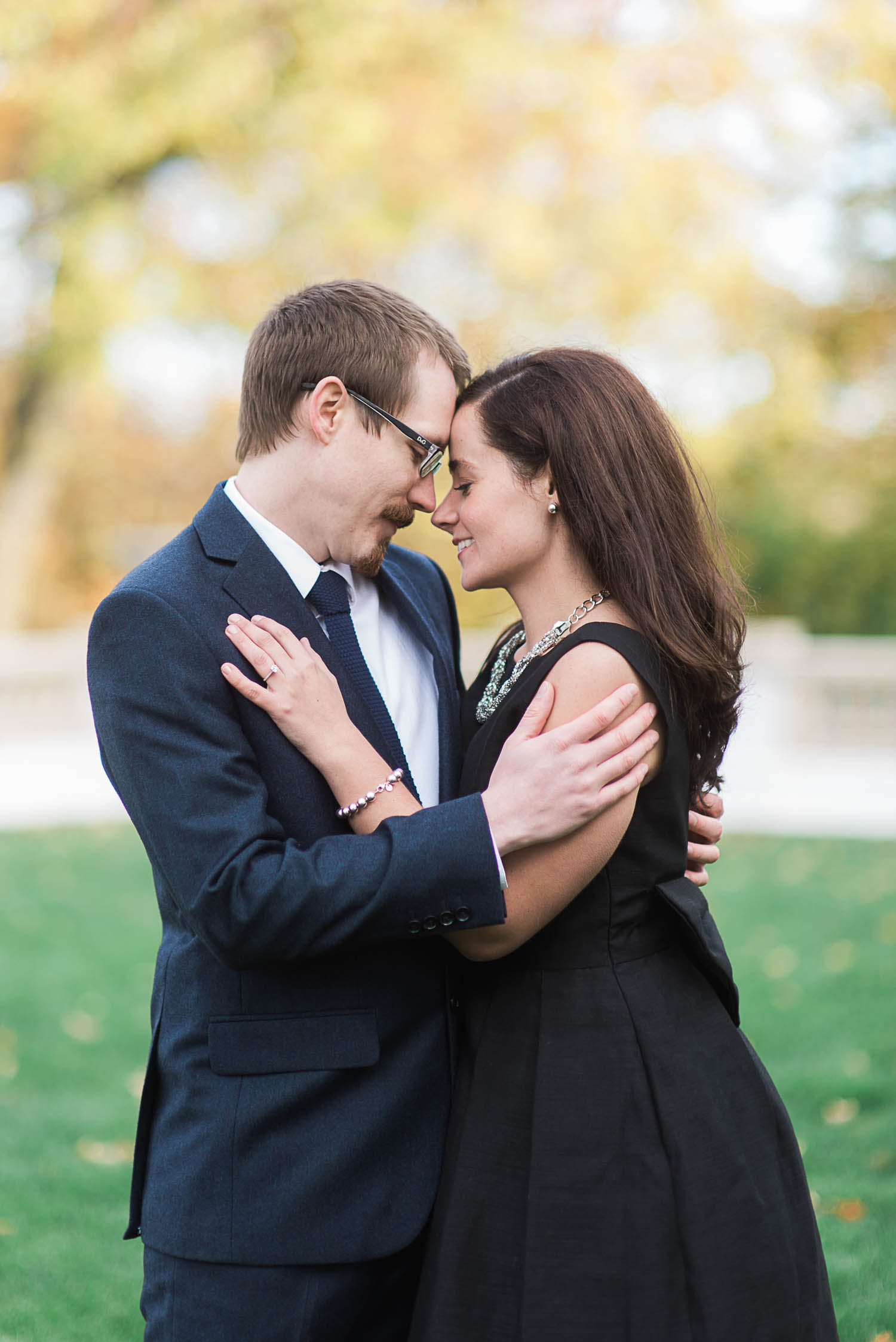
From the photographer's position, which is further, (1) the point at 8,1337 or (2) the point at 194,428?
(2) the point at 194,428

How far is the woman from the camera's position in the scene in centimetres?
226

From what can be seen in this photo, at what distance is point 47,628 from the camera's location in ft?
83.3

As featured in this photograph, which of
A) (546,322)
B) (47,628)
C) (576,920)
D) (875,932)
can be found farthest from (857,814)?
(47,628)

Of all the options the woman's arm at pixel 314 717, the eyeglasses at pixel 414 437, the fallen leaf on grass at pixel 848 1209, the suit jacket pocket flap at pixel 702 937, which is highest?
the eyeglasses at pixel 414 437

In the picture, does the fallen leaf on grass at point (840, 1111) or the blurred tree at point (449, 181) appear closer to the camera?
the fallen leaf on grass at point (840, 1111)

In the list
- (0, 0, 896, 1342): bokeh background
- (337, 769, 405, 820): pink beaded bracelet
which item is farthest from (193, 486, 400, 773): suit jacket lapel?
(0, 0, 896, 1342): bokeh background

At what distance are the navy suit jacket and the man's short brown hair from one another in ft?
0.84

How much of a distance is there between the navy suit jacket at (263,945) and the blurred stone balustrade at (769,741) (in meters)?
8.85

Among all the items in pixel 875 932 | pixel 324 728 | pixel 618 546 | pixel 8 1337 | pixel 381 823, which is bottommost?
pixel 8 1337

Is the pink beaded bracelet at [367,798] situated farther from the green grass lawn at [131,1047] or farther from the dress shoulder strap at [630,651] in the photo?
the green grass lawn at [131,1047]

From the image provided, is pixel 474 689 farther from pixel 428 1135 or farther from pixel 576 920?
pixel 428 1135

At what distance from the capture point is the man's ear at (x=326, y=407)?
2520 mm

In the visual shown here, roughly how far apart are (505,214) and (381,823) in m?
14.8

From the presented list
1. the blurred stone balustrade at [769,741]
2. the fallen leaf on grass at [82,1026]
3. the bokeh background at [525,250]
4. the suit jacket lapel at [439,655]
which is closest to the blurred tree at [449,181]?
the bokeh background at [525,250]
